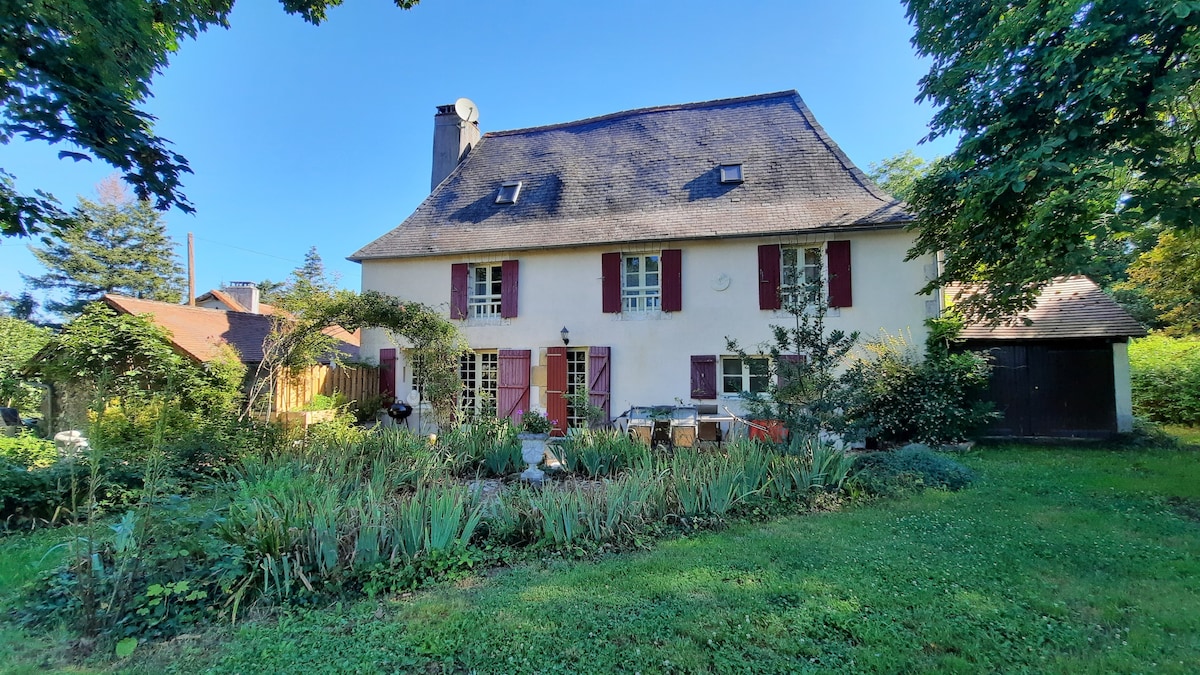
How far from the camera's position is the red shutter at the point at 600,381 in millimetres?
10641

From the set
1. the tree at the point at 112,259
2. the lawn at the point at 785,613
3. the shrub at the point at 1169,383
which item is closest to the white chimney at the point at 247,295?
the tree at the point at 112,259

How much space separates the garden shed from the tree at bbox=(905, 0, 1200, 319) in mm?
3821

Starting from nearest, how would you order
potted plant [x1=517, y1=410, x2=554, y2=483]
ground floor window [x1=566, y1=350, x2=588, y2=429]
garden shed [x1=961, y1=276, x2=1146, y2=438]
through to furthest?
potted plant [x1=517, y1=410, x2=554, y2=483]
garden shed [x1=961, y1=276, x2=1146, y2=438]
ground floor window [x1=566, y1=350, x2=588, y2=429]

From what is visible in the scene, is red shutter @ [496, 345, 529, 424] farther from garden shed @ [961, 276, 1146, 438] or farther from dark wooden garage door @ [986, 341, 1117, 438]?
dark wooden garage door @ [986, 341, 1117, 438]

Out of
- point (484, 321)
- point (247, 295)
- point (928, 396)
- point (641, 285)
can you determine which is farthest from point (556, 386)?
point (247, 295)

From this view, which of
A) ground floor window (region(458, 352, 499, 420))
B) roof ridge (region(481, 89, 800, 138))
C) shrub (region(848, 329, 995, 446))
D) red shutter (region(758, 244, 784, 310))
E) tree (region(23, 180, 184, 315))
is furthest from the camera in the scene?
tree (region(23, 180, 184, 315))

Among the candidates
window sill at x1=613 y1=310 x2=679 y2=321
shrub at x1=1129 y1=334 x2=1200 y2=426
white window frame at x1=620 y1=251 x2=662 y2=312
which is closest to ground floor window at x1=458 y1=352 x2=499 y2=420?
window sill at x1=613 y1=310 x2=679 y2=321

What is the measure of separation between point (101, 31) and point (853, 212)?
10707 mm

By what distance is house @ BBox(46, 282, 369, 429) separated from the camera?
9.19 meters

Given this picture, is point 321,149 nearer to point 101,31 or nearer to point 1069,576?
point 101,31

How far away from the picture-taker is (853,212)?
32.0 feet

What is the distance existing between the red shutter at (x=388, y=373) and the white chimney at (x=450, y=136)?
559cm

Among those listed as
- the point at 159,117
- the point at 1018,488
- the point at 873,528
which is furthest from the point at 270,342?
the point at 1018,488

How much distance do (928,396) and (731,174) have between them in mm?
6277
